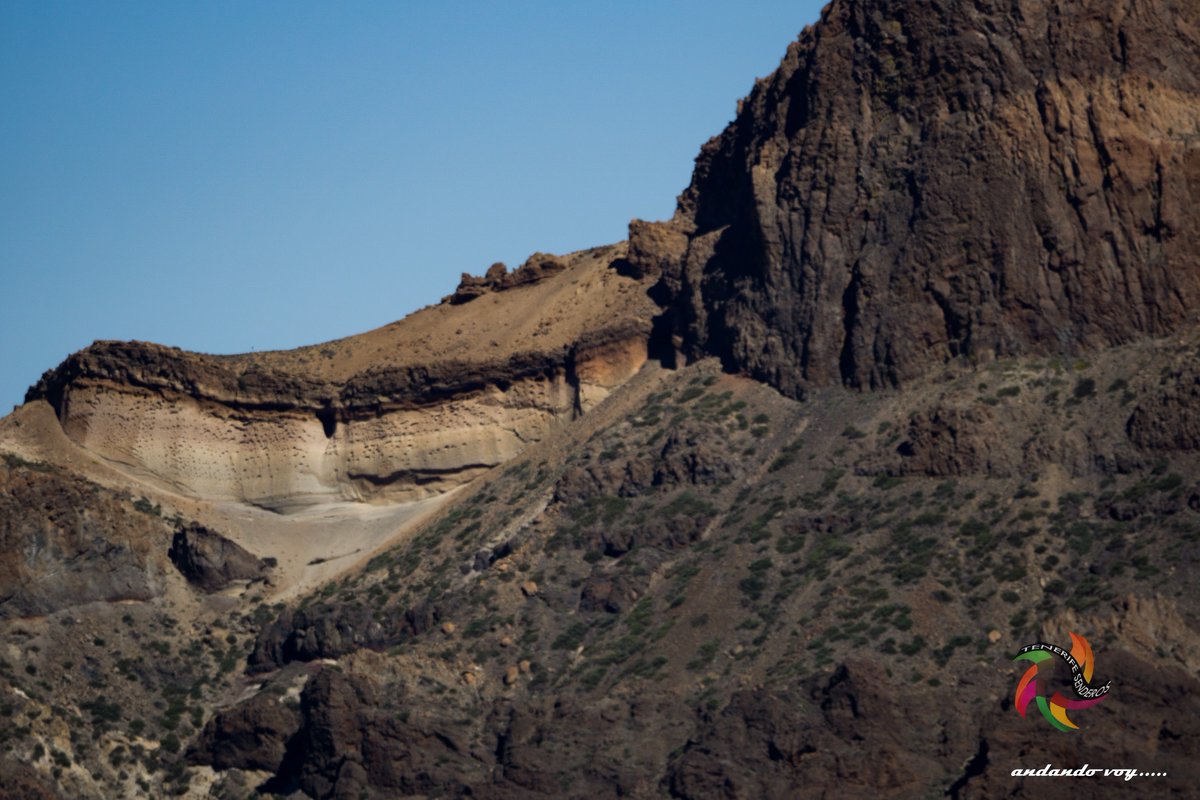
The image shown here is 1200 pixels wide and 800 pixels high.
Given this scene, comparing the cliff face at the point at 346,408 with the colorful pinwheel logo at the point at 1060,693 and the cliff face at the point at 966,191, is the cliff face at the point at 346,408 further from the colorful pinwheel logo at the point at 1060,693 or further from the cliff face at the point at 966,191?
the colorful pinwheel logo at the point at 1060,693

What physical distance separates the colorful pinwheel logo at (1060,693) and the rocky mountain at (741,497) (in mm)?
454

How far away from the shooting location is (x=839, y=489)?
3236 inches

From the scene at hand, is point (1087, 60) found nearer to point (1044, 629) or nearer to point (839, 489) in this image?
point (839, 489)

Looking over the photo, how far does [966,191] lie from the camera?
8506 centimetres

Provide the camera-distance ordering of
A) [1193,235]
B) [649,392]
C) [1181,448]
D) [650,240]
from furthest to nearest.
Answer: [650,240] → [649,392] → [1193,235] → [1181,448]

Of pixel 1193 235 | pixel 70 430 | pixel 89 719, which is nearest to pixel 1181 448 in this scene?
pixel 1193 235

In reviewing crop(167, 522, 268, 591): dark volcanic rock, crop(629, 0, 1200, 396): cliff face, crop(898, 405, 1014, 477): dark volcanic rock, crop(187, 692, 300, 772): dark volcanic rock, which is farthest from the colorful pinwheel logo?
crop(167, 522, 268, 591): dark volcanic rock

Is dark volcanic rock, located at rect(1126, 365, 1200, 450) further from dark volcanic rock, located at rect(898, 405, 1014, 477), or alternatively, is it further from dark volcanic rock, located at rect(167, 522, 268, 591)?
dark volcanic rock, located at rect(167, 522, 268, 591)

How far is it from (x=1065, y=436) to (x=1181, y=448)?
149 inches

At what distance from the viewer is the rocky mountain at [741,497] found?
72375 mm

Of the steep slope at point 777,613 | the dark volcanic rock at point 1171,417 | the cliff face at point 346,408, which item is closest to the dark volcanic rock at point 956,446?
the steep slope at point 777,613

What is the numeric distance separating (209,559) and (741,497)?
19419 millimetres

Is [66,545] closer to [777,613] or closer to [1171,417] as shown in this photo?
[777,613]

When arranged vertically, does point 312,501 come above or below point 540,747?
above
